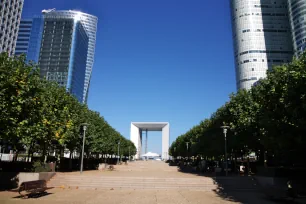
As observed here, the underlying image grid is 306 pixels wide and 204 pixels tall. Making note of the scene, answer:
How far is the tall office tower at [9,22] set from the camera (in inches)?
3656

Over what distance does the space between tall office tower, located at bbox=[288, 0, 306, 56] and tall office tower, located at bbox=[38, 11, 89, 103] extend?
135 meters

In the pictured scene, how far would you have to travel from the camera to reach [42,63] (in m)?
173

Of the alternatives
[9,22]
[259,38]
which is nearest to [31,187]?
[9,22]

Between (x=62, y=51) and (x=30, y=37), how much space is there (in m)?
25.9

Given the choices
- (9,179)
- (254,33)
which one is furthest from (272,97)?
(254,33)

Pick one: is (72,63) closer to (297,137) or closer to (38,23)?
(38,23)

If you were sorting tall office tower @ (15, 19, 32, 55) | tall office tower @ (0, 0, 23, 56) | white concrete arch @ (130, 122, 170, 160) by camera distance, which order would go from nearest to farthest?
tall office tower @ (0, 0, 23, 56) < white concrete arch @ (130, 122, 170, 160) < tall office tower @ (15, 19, 32, 55)

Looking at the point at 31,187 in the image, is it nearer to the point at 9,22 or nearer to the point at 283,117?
the point at 283,117

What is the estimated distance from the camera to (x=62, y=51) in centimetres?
17012

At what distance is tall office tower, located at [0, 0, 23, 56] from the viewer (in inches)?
3656

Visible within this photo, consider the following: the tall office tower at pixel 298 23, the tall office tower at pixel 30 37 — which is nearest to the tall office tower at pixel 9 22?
the tall office tower at pixel 30 37

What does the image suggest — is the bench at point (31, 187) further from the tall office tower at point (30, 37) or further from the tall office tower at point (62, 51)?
the tall office tower at point (30, 37)

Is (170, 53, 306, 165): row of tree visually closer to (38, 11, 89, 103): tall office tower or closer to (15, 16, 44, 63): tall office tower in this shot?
(38, 11, 89, 103): tall office tower

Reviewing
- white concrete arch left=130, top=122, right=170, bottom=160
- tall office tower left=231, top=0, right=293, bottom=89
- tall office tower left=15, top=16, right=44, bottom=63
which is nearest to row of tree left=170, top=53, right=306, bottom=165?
tall office tower left=231, top=0, right=293, bottom=89
